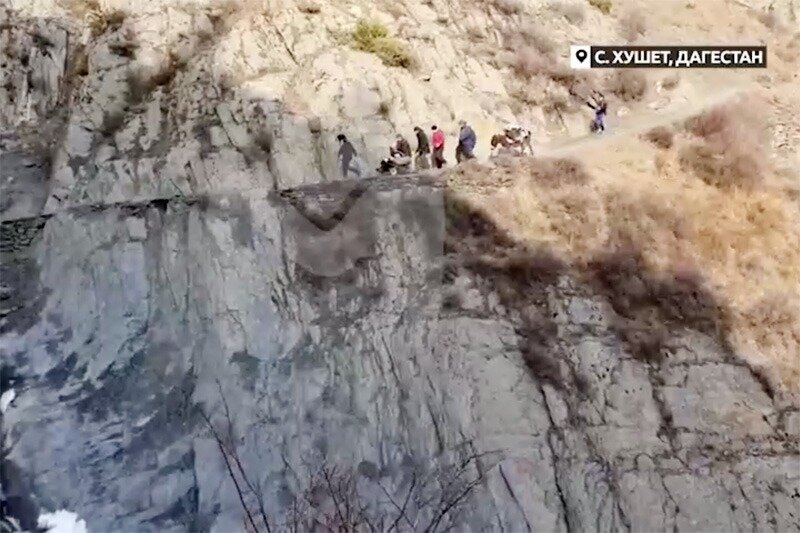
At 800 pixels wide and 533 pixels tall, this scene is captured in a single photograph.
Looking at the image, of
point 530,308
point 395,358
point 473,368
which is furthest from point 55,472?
point 530,308

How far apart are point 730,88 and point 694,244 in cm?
696

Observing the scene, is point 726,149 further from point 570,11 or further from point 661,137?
point 570,11

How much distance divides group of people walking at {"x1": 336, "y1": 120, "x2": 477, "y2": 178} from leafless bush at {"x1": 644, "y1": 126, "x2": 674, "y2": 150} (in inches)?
155

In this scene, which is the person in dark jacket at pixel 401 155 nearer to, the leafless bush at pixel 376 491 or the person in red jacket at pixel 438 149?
the person in red jacket at pixel 438 149

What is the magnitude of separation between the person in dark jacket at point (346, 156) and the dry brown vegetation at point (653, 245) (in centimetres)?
222

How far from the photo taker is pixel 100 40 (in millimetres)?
17750

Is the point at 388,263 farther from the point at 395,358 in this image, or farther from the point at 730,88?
the point at 730,88

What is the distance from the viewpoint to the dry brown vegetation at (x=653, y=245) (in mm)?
12914

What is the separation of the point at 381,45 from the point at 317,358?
8.25 meters

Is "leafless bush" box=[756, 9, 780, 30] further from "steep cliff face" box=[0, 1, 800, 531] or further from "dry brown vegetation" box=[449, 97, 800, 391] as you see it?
"steep cliff face" box=[0, 1, 800, 531]

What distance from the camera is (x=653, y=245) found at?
1404 cm

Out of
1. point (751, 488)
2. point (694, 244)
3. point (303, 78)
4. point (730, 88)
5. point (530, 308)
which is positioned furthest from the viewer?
point (730, 88)

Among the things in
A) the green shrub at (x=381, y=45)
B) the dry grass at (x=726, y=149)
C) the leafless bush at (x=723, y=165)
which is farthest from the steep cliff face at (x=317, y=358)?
the dry grass at (x=726, y=149)

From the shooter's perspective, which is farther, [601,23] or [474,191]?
[601,23]
